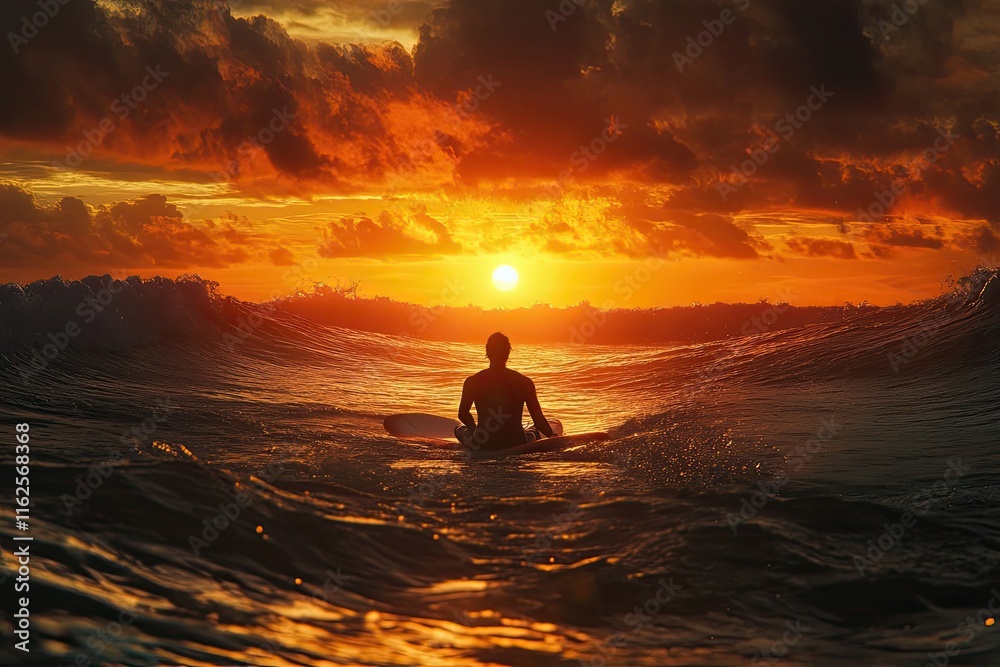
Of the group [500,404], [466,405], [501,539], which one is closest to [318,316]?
[466,405]

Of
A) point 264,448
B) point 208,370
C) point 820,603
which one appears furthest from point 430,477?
point 208,370

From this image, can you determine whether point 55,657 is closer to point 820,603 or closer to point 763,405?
point 820,603

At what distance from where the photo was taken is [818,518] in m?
5.99

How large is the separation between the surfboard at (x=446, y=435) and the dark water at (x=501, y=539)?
1.24 feet

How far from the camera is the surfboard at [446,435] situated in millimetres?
9188

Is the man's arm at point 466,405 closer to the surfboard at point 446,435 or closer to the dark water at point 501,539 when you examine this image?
the surfboard at point 446,435

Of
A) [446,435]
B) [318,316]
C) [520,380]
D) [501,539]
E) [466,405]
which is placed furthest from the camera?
[318,316]

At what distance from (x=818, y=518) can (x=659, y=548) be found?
141cm

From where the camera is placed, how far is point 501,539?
18.4 ft

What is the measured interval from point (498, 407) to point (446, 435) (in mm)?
1211

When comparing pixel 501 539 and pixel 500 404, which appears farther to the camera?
pixel 500 404

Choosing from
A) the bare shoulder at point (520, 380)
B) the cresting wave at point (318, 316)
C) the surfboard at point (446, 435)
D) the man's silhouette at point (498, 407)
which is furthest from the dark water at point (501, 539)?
the cresting wave at point (318, 316)

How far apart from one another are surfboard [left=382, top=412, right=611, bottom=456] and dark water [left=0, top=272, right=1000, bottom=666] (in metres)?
0.38

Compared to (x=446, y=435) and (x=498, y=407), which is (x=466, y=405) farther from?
(x=446, y=435)
